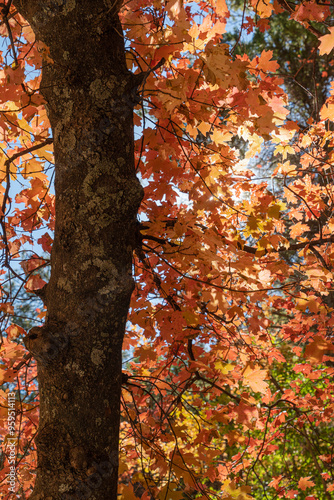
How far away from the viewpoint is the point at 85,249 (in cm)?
119

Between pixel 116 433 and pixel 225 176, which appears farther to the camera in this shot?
pixel 225 176

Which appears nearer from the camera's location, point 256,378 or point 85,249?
point 85,249

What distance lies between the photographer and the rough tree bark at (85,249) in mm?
1093

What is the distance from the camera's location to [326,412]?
3.59m

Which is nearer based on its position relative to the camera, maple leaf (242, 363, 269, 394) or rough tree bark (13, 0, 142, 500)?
rough tree bark (13, 0, 142, 500)

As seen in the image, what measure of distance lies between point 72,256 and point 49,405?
0.46 meters

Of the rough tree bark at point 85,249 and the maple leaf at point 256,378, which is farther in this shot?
the maple leaf at point 256,378

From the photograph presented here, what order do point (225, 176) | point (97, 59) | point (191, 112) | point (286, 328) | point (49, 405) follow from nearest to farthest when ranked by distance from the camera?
point (49, 405)
point (97, 59)
point (191, 112)
point (225, 176)
point (286, 328)

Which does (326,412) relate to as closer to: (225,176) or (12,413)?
(225,176)

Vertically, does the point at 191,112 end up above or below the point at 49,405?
above

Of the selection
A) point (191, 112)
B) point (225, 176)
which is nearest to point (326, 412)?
point (225, 176)

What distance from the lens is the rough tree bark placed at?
3.59 ft

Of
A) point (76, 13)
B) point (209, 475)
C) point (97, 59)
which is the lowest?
point (209, 475)

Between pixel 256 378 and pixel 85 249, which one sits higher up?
pixel 85 249
